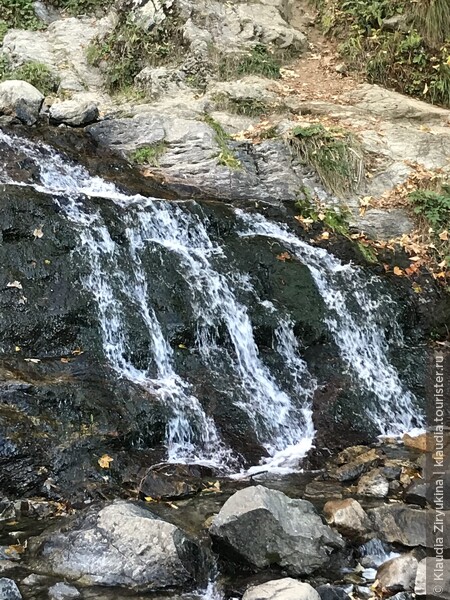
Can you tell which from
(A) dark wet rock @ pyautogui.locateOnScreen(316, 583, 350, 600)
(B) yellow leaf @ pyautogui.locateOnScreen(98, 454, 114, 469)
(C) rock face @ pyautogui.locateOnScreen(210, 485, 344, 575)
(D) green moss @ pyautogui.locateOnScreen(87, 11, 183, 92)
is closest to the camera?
(A) dark wet rock @ pyautogui.locateOnScreen(316, 583, 350, 600)

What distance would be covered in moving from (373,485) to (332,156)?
5.85 m

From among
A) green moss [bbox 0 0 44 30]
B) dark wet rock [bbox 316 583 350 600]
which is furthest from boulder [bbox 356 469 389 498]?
green moss [bbox 0 0 44 30]

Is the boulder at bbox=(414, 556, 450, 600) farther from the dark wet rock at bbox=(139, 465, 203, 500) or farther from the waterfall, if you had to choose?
the waterfall

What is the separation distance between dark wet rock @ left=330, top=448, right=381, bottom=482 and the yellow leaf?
6.82ft

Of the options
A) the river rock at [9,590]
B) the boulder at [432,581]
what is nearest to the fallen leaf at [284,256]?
the boulder at [432,581]

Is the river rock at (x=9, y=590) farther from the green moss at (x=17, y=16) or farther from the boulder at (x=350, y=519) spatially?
the green moss at (x=17, y=16)

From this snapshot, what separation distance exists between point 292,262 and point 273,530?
4681 mm

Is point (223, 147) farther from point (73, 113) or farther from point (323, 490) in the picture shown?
point (323, 490)

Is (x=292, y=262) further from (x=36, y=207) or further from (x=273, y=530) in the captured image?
(x=273, y=530)

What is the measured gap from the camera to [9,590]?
3.43 m

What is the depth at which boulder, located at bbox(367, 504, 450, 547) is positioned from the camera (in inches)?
171

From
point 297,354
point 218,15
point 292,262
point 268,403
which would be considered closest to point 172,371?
point 268,403

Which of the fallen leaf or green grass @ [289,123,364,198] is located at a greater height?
green grass @ [289,123,364,198]

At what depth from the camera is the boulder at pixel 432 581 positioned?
3568 mm
